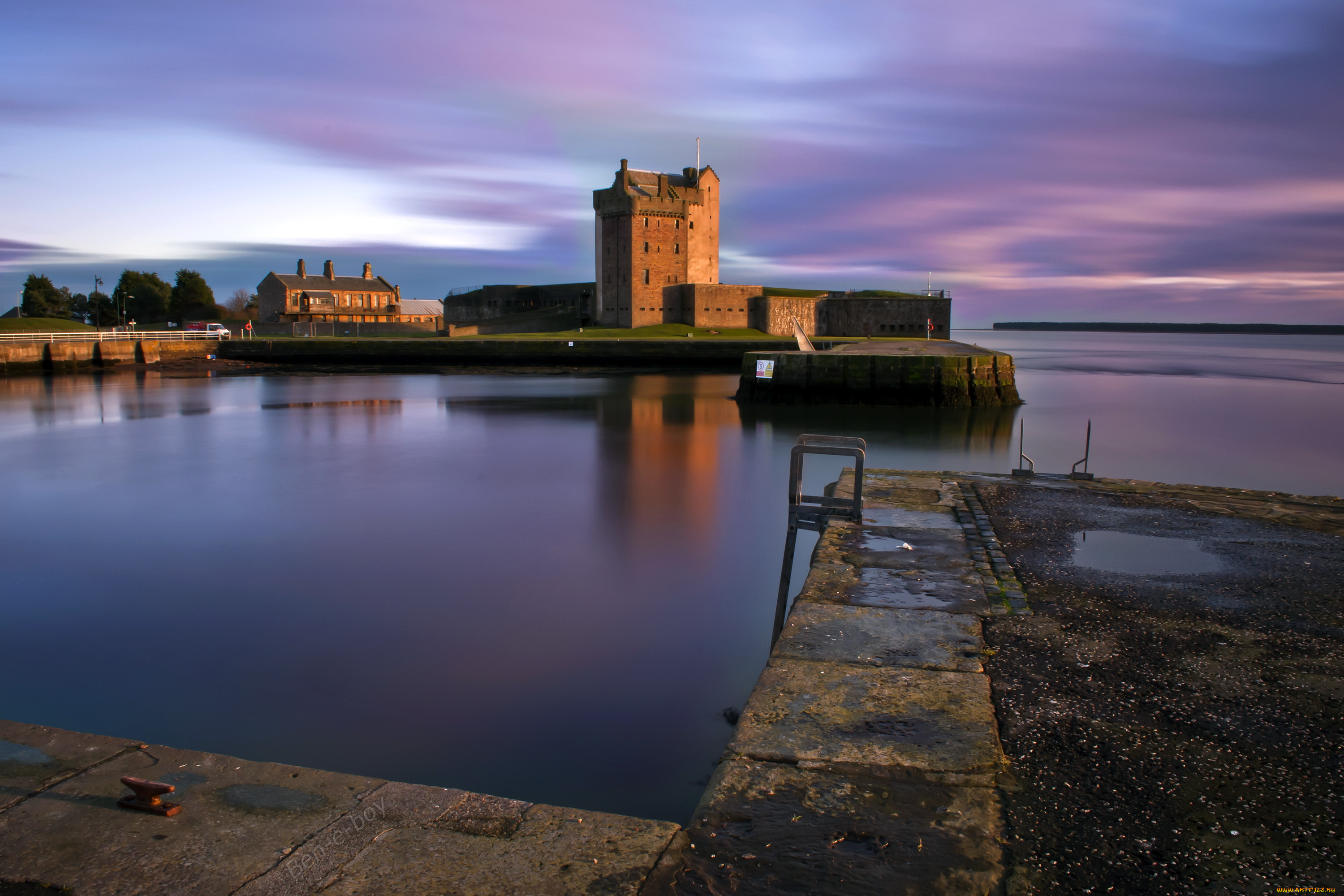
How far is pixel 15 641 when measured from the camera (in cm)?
624

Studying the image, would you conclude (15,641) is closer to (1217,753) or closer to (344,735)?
(344,735)

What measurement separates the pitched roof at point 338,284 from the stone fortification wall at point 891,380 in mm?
49672

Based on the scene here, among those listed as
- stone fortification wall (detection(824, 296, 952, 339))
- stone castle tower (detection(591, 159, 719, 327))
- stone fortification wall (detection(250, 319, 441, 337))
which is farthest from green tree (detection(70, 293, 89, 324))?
stone fortification wall (detection(824, 296, 952, 339))

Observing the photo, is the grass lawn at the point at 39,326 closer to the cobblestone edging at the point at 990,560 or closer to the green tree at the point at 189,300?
the green tree at the point at 189,300

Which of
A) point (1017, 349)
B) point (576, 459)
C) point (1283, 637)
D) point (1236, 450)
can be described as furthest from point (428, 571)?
point (1017, 349)

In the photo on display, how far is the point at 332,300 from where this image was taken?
65000 millimetres

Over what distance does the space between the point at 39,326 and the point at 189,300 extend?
16.4 meters

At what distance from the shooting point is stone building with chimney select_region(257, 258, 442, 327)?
62.7 meters

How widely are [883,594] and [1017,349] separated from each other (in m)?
96.1

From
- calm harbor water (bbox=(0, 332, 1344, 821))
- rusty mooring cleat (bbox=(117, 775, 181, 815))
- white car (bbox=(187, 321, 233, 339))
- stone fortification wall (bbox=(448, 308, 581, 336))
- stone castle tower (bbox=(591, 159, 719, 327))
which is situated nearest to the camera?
rusty mooring cleat (bbox=(117, 775, 181, 815))

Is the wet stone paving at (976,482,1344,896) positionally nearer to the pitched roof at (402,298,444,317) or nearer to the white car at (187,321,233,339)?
the white car at (187,321,233,339)

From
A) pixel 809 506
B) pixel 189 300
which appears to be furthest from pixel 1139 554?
pixel 189 300

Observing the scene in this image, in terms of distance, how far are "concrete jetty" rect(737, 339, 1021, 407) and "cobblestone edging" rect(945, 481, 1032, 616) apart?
1727cm

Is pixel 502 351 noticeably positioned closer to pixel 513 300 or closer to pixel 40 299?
pixel 513 300
